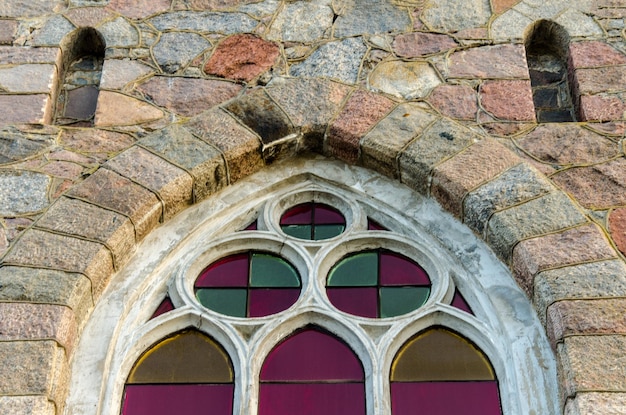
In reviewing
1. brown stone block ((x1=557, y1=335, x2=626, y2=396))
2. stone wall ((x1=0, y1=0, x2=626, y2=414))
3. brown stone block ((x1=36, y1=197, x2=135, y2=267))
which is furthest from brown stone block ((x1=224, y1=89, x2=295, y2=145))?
brown stone block ((x1=557, y1=335, x2=626, y2=396))

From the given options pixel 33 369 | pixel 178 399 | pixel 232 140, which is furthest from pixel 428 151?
pixel 33 369

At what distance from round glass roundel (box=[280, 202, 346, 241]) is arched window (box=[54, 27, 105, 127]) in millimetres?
1245

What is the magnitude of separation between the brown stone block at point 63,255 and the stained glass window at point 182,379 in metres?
0.42

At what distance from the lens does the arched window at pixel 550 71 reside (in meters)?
6.44

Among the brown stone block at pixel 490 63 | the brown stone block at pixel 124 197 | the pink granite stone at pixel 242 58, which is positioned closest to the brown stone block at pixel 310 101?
the pink granite stone at pixel 242 58

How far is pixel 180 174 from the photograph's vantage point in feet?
19.1

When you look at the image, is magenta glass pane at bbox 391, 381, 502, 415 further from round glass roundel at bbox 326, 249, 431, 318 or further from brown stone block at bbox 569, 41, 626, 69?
brown stone block at bbox 569, 41, 626, 69

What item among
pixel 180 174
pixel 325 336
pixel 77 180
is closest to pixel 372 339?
pixel 325 336

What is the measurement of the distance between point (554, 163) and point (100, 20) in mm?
2708

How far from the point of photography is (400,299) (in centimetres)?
561

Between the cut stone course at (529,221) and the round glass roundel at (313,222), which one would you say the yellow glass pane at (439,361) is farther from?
the round glass roundel at (313,222)

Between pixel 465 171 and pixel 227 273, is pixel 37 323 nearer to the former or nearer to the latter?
pixel 227 273

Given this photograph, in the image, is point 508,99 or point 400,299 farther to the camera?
point 508,99

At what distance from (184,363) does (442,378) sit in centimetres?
115
